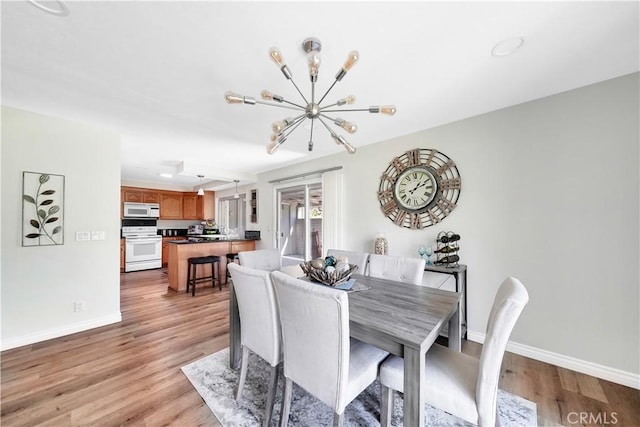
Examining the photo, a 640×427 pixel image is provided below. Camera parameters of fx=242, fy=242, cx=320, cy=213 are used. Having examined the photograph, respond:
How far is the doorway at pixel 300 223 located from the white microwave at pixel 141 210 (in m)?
3.61

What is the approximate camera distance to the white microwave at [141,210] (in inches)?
233

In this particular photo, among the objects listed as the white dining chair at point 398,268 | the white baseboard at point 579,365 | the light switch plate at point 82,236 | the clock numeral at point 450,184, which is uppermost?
the clock numeral at point 450,184

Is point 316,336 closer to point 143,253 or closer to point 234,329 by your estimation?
point 234,329

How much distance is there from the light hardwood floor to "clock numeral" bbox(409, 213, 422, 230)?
1.31 meters

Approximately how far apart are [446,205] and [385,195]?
78 centimetres

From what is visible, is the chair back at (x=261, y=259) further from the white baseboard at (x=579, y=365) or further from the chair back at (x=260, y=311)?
the white baseboard at (x=579, y=365)

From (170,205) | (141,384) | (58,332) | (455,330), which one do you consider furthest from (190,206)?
(455,330)

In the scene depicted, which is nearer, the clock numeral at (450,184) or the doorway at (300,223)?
the clock numeral at (450,184)

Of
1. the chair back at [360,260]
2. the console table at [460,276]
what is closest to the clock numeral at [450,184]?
the console table at [460,276]

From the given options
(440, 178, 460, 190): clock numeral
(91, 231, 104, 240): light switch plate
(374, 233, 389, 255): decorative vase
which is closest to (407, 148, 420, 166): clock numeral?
(440, 178, 460, 190): clock numeral

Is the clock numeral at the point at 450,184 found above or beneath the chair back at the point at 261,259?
above

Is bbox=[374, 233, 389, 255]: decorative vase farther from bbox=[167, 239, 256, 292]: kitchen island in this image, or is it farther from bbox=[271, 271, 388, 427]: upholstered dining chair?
bbox=[167, 239, 256, 292]: kitchen island

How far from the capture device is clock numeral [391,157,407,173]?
310 centimetres

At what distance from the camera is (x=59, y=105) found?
233 centimetres
